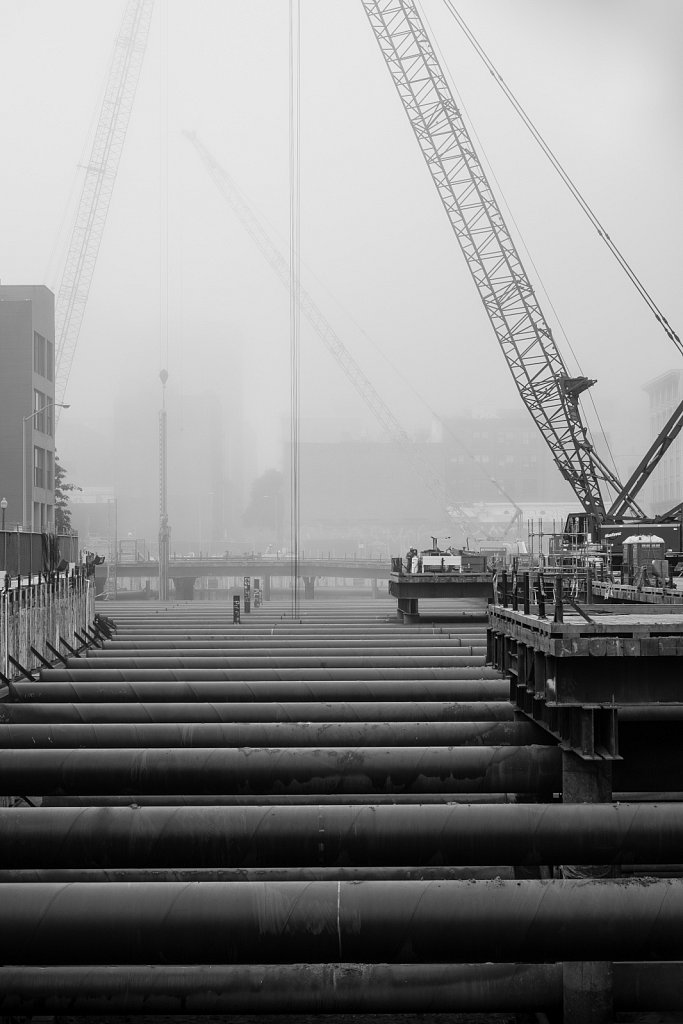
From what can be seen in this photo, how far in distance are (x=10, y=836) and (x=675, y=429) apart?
187 ft

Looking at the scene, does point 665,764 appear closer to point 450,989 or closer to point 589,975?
point 589,975

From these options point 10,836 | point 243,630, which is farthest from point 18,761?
point 243,630

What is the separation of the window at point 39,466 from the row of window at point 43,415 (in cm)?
215

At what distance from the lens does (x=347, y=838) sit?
526 inches

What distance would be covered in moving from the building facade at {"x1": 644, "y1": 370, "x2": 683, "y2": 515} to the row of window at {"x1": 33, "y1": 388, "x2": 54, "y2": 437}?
93798mm

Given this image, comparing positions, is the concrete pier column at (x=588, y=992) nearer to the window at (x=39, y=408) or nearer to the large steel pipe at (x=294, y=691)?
the large steel pipe at (x=294, y=691)

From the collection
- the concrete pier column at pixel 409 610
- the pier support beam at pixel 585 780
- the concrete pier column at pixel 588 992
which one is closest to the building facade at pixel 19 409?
the concrete pier column at pixel 409 610

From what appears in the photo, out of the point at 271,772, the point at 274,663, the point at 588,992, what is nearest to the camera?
the point at 588,992

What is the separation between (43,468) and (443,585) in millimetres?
62675

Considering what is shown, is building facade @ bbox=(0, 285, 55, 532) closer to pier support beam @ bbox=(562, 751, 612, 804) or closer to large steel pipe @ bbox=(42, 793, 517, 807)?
large steel pipe @ bbox=(42, 793, 517, 807)

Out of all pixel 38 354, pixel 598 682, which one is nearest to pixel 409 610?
pixel 598 682

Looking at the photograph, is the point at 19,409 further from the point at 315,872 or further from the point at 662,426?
the point at 662,426

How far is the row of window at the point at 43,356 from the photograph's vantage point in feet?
337

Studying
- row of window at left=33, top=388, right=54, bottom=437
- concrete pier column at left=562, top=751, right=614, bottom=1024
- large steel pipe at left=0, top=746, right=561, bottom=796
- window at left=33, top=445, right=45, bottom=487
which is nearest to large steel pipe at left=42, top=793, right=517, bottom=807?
large steel pipe at left=0, top=746, right=561, bottom=796
